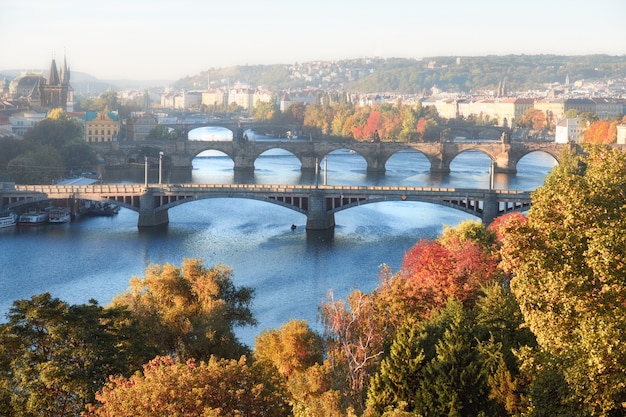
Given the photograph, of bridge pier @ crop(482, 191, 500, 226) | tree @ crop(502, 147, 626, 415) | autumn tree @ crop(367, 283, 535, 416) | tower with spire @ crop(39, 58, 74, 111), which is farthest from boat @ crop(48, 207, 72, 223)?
tower with spire @ crop(39, 58, 74, 111)

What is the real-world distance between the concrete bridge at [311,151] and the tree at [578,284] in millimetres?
45173

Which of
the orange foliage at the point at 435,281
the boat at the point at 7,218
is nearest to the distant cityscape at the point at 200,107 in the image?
the boat at the point at 7,218

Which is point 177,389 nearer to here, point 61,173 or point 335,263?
point 335,263

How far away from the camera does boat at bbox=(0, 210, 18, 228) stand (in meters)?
35.5

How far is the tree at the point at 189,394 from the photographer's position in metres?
10.4

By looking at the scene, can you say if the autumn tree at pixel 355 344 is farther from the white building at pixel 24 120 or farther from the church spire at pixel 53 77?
the church spire at pixel 53 77

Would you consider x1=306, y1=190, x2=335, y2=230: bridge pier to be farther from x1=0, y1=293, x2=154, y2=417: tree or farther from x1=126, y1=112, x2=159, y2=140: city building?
x1=126, y1=112, x2=159, y2=140: city building

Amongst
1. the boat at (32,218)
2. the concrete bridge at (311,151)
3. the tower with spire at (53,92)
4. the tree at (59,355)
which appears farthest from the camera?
the tower with spire at (53,92)

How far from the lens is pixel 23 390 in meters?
12.0

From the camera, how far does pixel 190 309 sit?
1692 centimetres

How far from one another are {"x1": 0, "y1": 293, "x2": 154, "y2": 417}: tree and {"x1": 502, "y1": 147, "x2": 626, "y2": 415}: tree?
16.6 ft

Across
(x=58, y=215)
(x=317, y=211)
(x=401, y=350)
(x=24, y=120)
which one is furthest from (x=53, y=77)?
(x=401, y=350)

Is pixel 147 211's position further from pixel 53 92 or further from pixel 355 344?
pixel 53 92

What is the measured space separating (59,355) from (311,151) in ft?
154
